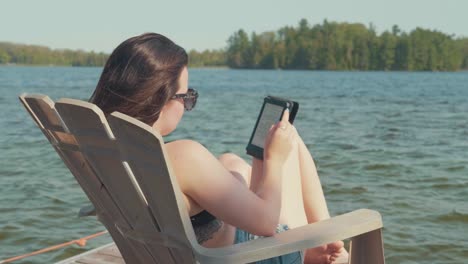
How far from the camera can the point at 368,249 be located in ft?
7.29

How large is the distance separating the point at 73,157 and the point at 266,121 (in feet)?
2.14

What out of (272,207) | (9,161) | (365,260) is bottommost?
(9,161)

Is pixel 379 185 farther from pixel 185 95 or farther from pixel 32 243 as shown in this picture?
pixel 185 95

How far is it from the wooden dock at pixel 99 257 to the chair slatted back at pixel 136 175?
5.67 ft

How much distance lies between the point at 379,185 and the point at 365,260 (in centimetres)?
664

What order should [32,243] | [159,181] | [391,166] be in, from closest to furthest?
1. [159,181]
2. [32,243]
3. [391,166]

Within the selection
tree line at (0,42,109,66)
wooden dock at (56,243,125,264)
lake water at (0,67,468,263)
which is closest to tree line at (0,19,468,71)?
tree line at (0,42,109,66)

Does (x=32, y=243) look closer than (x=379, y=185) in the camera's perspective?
Yes

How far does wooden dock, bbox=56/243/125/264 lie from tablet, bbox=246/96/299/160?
1.57 meters

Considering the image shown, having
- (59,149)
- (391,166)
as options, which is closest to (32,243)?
(59,149)

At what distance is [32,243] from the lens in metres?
5.91

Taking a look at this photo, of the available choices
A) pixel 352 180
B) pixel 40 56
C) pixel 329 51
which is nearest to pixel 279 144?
pixel 352 180

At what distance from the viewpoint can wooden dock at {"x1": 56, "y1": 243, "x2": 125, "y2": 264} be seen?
3.83m

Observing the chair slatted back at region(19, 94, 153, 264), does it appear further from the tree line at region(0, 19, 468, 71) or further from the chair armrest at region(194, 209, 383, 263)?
the tree line at region(0, 19, 468, 71)
